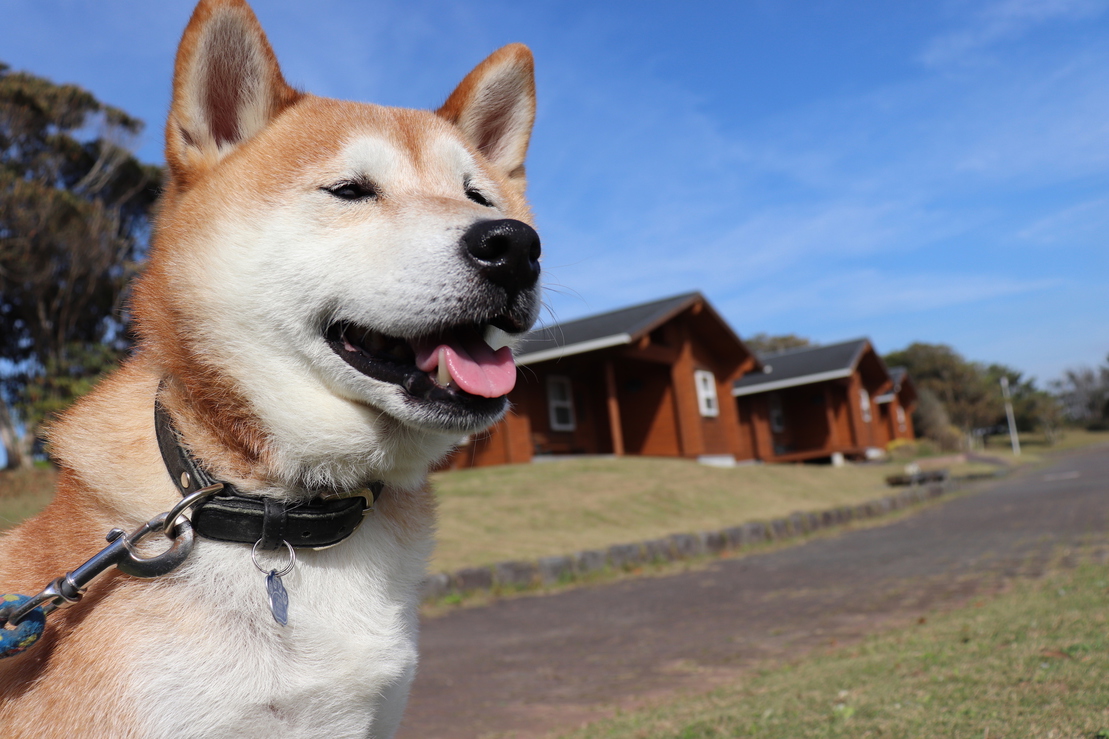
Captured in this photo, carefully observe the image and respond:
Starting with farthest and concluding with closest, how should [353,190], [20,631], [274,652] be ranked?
[353,190] < [274,652] < [20,631]

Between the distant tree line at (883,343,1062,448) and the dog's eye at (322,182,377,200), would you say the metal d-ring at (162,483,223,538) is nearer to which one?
the dog's eye at (322,182,377,200)

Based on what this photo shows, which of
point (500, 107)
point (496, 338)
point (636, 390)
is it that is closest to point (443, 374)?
point (496, 338)

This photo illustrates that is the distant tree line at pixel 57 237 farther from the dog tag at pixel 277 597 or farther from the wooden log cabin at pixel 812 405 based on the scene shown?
the wooden log cabin at pixel 812 405

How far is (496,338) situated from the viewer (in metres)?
2.19

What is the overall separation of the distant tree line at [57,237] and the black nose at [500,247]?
17.1 metres

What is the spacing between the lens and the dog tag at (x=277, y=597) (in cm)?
168

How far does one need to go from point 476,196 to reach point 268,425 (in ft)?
3.39

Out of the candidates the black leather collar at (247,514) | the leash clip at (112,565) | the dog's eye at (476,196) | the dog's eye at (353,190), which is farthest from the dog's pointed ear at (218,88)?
the leash clip at (112,565)

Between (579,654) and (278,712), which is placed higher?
(278,712)

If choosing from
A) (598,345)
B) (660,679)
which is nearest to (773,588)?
(660,679)

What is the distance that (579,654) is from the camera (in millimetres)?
5211

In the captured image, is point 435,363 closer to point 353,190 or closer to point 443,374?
point 443,374

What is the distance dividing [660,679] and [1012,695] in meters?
2.08

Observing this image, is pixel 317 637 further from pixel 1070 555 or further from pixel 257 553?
pixel 1070 555
